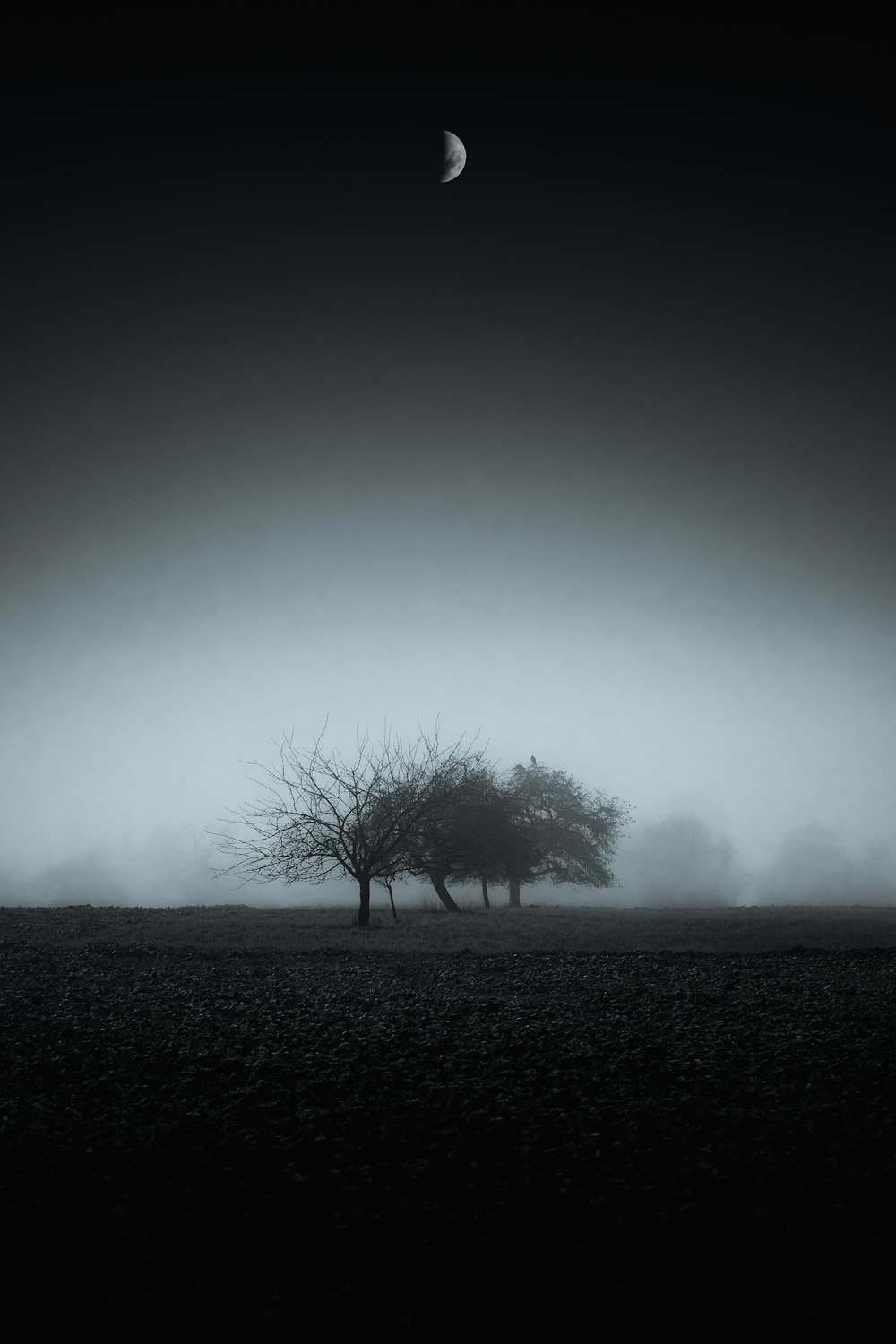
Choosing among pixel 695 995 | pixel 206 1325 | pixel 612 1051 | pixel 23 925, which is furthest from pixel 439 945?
pixel 206 1325

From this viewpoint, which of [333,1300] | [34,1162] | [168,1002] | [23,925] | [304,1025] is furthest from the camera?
[23,925]

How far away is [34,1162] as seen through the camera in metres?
6.57

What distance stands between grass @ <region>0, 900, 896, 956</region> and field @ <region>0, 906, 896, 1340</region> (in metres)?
7.57

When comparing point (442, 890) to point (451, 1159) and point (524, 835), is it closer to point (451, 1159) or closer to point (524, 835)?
point (524, 835)

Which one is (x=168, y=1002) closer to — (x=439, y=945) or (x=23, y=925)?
(x=439, y=945)

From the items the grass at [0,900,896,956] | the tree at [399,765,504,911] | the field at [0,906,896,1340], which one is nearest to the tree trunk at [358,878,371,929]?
the grass at [0,900,896,956]

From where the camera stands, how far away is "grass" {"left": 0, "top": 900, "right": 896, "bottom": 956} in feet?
69.0

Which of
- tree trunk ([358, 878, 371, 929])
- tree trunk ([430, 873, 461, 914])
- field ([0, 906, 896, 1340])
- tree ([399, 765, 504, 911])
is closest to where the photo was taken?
field ([0, 906, 896, 1340])

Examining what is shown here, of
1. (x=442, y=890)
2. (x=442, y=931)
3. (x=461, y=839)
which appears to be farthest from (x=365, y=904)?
(x=442, y=890)

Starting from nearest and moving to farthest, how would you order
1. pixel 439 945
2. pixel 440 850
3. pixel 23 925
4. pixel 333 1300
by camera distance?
pixel 333 1300 < pixel 439 945 < pixel 23 925 < pixel 440 850

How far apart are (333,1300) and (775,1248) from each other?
3.35 m

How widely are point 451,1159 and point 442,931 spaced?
18.1 metres

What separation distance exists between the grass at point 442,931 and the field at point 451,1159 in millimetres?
7565

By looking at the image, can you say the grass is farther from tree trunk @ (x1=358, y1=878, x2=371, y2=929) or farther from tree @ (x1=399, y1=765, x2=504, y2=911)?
tree @ (x1=399, y1=765, x2=504, y2=911)
